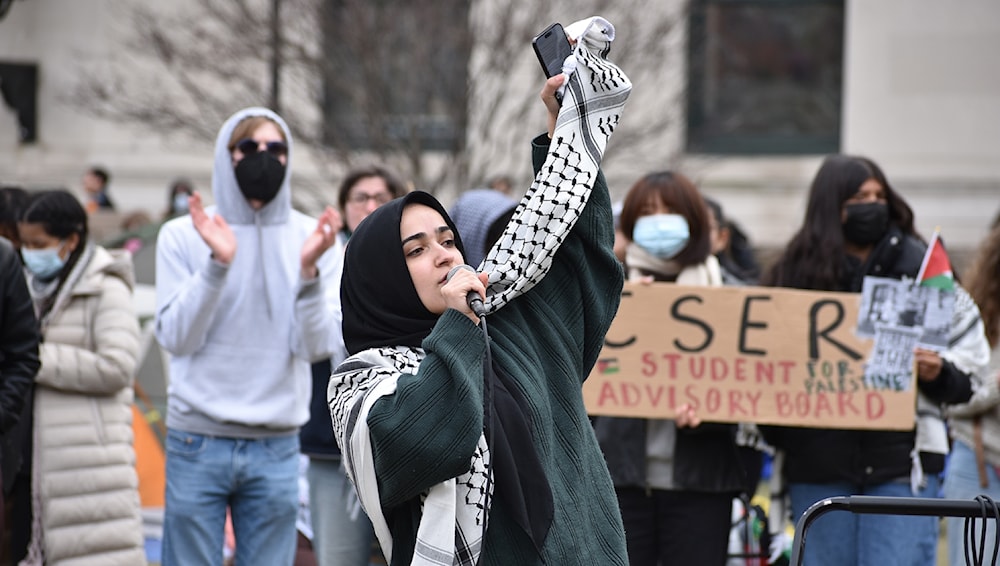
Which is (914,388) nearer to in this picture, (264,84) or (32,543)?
(32,543)

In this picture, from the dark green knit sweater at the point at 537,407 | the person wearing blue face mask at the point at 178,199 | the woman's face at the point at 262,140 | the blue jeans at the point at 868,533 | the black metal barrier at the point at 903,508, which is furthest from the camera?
the person wearing blue face mask at the point at 178,199

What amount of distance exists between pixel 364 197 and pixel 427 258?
9.97 feet

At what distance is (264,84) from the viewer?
40.3ft

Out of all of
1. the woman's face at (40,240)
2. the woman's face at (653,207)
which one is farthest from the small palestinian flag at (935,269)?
the woman's face at (40,240)

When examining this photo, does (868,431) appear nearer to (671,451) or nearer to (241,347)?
(671,451)

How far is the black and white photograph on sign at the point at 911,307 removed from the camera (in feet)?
17.9

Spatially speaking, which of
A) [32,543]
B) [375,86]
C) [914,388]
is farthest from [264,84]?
[914,388]

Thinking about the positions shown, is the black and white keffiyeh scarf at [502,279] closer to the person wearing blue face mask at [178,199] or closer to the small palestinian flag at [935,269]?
the small palestinian flag at [935,269]

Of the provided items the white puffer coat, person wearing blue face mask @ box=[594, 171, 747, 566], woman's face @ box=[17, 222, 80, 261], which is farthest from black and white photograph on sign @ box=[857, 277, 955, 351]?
woman's face @ box=[17, 222, 80, 261]

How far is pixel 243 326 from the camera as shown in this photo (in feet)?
18.2

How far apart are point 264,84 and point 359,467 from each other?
31.3 ft

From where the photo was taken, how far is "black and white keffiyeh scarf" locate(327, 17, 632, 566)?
310 cm

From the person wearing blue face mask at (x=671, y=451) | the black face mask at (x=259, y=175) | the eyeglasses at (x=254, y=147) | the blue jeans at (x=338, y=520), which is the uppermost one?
the eyeglasses at (x=254, y=147)

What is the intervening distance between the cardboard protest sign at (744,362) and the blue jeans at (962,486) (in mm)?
951
